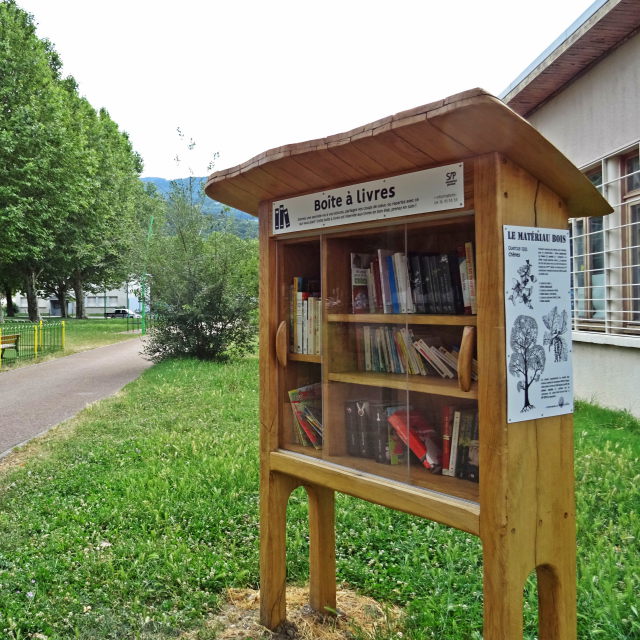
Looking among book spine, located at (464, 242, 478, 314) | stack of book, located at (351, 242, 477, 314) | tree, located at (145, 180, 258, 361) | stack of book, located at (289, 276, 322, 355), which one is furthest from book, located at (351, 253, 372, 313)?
tree, located at (145, 180, 258, 361)

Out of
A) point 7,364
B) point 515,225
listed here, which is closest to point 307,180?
point 515,225

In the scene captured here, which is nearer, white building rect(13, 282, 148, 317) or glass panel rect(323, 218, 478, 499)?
glass panel rect(323, 218, 478, 499)

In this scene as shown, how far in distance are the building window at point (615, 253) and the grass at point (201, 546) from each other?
85.0 inches

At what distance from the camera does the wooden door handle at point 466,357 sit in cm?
254

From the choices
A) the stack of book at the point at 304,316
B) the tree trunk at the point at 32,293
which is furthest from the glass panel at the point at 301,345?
the tree trunk at the point at 32,293

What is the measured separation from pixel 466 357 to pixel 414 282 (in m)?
0.49

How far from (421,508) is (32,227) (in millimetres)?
28431

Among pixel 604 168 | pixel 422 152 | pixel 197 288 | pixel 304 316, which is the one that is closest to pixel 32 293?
pixel 197 288

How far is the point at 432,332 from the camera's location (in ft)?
9.27

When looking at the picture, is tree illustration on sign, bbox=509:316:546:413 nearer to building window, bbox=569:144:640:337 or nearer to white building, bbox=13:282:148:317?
→ building window, bbox=569:144:640:337

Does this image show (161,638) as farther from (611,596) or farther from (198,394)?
(198,394)

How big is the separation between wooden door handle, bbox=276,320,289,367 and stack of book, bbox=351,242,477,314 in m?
0.44

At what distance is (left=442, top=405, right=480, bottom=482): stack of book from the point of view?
2645 mm

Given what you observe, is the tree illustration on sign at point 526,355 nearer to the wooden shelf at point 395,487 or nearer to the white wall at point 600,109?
the wooden shelf at point 395,487
